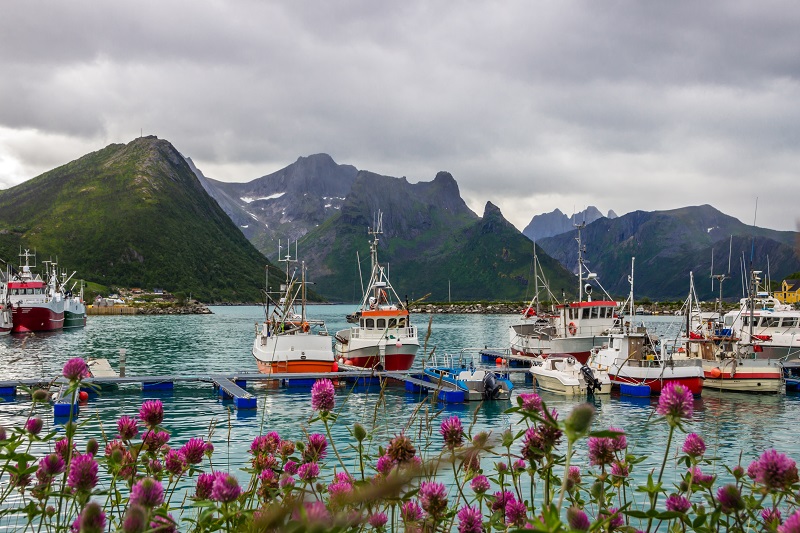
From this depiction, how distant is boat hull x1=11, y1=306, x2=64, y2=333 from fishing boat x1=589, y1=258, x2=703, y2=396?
264 feet

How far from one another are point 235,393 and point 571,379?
1711 centimetres

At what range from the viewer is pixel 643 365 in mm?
36938

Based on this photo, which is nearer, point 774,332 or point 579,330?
point 774,332

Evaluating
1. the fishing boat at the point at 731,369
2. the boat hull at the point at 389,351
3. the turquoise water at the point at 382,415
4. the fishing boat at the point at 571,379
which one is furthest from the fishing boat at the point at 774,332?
the boat hull at the point at 389,351

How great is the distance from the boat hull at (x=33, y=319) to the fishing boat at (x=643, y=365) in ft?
264

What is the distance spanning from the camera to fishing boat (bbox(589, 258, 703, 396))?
114 ft

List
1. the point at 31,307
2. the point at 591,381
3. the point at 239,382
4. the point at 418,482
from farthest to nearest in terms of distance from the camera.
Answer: the point at 31,307 → the point at 239,382 → the point at 591,381 → the point at 418,482

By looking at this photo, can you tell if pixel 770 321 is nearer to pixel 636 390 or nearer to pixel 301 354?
→ pixel 636 390

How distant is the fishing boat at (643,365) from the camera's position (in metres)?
34.8

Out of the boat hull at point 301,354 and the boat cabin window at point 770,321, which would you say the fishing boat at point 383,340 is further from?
the boat cabin window at point 770,321

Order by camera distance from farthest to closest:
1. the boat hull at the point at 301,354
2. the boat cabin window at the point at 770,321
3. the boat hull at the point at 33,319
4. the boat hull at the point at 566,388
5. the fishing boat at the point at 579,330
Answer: the boat hull at the point at 33,319 → the fishing boat at the point at 579,330 → the boat cabin window at the point at 770,321 → the boat hull at the point at 301,354 → the boat hull at the point at 566,388

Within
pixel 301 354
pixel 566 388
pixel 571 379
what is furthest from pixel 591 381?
pixel 301 354

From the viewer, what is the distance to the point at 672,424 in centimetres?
286

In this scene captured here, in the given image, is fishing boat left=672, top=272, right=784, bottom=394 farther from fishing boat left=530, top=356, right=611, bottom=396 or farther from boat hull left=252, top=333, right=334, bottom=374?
boat hull left=252, top=333, right=334, bottom=374
